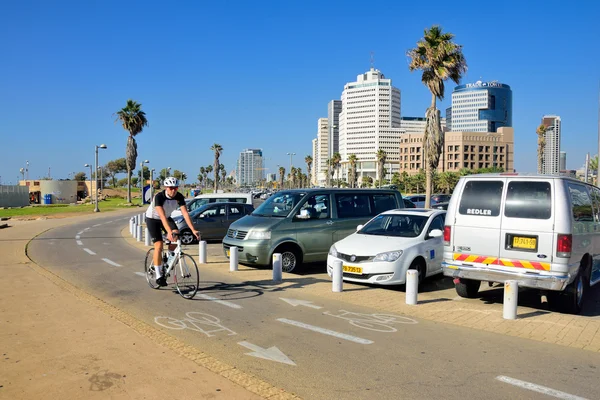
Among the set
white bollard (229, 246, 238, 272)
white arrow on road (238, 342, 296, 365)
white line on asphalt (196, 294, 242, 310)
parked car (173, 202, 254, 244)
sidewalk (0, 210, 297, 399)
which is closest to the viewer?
sidewalk (0, 210, 297, 399)

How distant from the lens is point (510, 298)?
25.2 feet

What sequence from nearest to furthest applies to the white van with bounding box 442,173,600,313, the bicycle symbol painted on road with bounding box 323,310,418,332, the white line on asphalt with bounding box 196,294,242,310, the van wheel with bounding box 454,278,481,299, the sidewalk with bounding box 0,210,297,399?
the sidewalk with bounding box 0,210,297,399, the bicycle symbol painted on road with bounding box 323,310,418,332, the white van with bounding box 442,173,600,313, the white line on asphalt with bounding box 196,294,242,310, the van wheel with bounding box 454,278,481,299

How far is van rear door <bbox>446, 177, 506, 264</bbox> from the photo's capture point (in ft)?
26.7

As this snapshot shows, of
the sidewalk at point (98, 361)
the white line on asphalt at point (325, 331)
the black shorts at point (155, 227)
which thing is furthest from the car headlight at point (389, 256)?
the sidewalk at point (98, 361)

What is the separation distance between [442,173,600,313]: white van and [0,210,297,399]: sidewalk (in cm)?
485

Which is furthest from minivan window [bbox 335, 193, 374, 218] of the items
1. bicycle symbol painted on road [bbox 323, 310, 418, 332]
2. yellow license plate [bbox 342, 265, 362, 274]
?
bicycle symbol painted on road [bbox 323, 310, 418, 332]

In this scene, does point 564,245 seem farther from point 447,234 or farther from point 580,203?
point 447,234

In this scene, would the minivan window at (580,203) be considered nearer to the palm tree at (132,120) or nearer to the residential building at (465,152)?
the palm tree at (132,120)

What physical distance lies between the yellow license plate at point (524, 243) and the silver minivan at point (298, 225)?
518cm

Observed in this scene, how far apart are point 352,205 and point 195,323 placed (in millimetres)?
6870

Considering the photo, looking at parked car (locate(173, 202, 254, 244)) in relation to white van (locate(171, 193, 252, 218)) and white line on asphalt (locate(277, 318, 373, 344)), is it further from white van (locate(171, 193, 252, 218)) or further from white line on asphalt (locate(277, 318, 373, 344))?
white line on asphalt (locate(277, 318, 373, 344))

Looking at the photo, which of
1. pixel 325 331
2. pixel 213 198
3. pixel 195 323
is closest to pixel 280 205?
pixel 195 323

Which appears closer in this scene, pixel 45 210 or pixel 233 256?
pixel 233 256

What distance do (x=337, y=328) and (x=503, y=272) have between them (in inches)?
117
